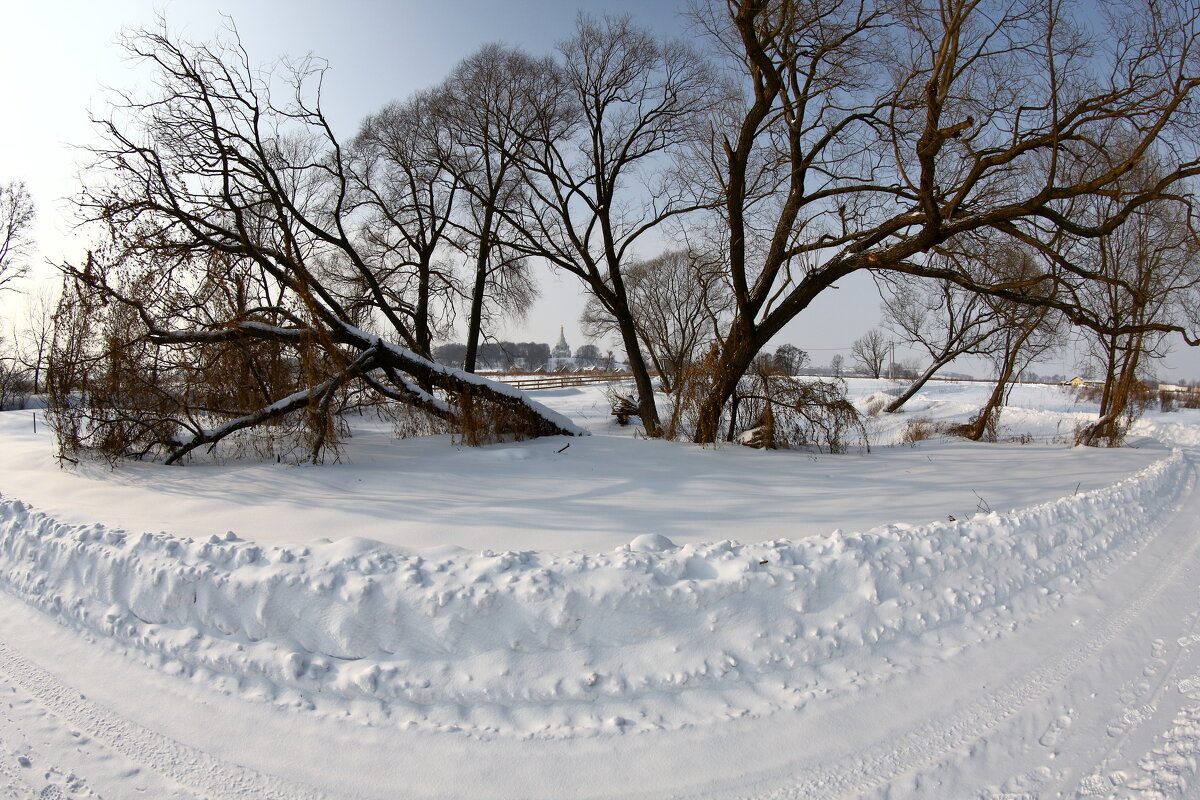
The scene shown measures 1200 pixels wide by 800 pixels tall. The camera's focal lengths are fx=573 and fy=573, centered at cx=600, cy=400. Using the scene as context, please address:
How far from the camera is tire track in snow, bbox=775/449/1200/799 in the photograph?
2520 millimetres

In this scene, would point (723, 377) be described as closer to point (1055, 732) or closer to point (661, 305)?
point (1055, 732)

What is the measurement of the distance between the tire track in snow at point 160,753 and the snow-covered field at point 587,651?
0.01 m

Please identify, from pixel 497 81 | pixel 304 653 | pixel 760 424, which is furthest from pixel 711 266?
pixel 304 653

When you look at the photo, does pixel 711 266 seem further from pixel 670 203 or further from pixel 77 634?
pixel 77 634

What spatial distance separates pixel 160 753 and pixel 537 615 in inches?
74.8

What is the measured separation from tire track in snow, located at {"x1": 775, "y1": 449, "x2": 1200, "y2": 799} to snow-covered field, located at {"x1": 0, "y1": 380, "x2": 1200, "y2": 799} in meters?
0.01

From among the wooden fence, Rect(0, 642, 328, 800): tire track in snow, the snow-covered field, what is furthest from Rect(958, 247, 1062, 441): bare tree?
the wooden fence

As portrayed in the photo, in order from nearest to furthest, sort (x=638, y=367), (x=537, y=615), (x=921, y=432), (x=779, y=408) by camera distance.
Result: (x=537, y=615) → (x=779, y=408) → (x=638, y=367) → (x=921, y=432)

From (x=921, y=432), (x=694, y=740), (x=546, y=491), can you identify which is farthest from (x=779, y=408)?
(x=694, y=740)

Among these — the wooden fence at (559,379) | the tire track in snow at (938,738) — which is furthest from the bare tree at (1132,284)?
the wooden fence at (559,379)

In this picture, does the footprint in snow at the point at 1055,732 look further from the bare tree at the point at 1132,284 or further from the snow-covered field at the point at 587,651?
the bare tree at the point at 1132,284

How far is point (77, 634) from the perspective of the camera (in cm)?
377

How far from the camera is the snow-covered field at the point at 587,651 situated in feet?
8.54

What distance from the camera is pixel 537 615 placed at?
11.5 feet
